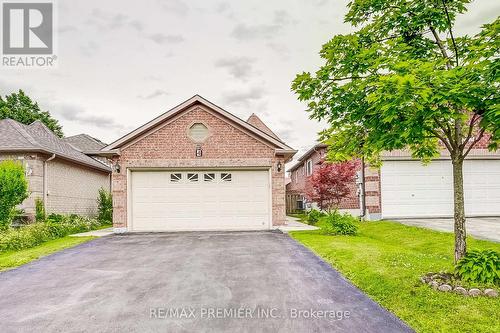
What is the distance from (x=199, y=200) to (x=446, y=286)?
10.9m

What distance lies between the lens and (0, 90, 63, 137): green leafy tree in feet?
113

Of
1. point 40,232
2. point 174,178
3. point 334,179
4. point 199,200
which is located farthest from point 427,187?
point 40,232

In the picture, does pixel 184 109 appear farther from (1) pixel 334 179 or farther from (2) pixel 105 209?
(2) pixel 105 209

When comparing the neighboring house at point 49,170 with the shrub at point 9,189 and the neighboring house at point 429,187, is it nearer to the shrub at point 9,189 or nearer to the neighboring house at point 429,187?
the shrub at point 9,189

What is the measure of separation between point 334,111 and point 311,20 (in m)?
10.2

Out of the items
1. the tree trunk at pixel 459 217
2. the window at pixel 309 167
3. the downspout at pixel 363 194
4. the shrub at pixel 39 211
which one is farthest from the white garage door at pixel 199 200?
the window at pixel 309 167

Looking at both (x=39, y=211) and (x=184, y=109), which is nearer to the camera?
(x=184, y=109)

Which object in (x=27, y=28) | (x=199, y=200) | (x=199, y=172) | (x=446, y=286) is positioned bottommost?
(x=446, y=286)

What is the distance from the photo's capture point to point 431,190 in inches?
674

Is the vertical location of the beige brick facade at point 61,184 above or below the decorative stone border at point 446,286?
above

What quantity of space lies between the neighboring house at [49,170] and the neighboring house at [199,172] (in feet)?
12.0

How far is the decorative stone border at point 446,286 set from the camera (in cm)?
528

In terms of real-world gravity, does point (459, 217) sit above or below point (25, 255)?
above

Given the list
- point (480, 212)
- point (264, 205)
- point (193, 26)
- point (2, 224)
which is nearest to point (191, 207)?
point (264, 205)
